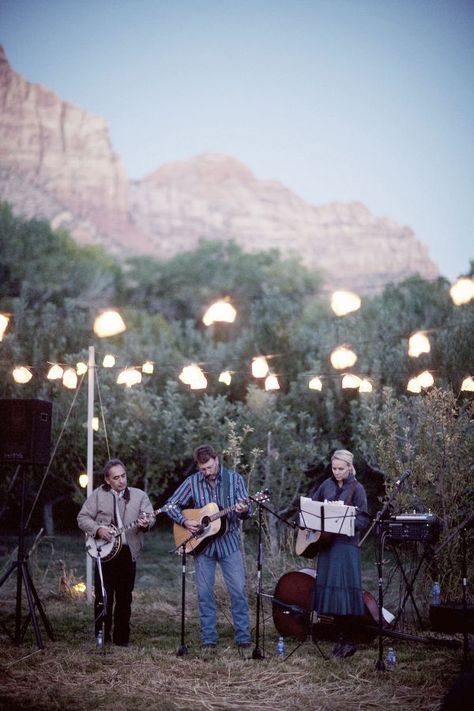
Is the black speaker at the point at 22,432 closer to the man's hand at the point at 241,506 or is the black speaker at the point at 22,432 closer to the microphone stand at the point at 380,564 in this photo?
the man's hand at the point at 241,506

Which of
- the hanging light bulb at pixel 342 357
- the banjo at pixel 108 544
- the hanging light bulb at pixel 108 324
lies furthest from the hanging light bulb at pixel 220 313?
the banjo at pixel 108 544

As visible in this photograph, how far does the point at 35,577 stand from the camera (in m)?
10.9

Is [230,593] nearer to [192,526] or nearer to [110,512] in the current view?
[192,526]

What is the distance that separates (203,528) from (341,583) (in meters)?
1.28

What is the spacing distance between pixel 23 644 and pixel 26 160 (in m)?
47.4

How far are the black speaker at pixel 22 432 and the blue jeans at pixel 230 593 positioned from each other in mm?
1831

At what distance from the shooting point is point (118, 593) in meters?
6.41

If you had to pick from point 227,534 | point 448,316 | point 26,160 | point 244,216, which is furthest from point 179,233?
point 227,534

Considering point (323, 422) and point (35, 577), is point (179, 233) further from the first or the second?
point (35, 577)

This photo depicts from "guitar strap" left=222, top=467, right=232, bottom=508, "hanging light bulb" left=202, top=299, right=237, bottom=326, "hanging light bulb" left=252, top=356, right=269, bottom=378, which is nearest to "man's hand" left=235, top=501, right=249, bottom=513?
"guitar strap" left=222, top=467, right=232, bottom=508

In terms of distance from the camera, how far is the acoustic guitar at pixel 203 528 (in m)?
6.35

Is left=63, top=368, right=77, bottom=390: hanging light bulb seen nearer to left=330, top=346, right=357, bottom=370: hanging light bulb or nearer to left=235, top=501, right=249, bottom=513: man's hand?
left=330, top=346, right=357, bottom=370: hanging light bulb

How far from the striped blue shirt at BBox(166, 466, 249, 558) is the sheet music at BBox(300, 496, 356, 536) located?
648 millimetres

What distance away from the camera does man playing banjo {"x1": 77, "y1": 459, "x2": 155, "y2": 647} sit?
6.41 m
